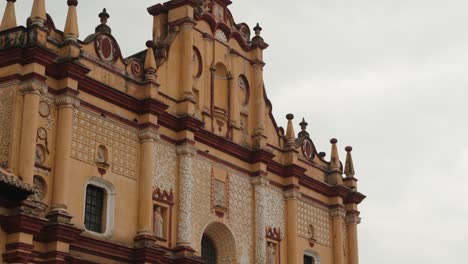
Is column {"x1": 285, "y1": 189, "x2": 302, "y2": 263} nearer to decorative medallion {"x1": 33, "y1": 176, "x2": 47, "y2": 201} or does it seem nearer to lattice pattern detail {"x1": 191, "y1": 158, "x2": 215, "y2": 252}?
lattice pattern detail {"x1": 191, "y1": 158, "x2": 215, "y2": 252}

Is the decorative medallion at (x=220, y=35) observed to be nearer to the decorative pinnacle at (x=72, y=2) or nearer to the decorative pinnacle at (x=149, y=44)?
the decorative pinnacle at (x=149, y=44)

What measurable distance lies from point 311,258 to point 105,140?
1175 centimetres

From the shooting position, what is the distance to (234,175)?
33812 millimetres

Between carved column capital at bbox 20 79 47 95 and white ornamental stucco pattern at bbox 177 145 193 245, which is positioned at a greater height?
carved column capital at bbox 20 79 47 95

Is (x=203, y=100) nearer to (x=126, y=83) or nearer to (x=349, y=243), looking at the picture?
(x=126, y=83)

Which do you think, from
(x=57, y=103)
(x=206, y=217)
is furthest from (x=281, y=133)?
(x=57, y=103)

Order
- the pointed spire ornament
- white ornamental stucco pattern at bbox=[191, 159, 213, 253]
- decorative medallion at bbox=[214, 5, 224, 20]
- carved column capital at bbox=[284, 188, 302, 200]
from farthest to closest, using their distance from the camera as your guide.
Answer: carved column capital at bbox=[284, 188, 302, 200] → decorative medallion at bbox=[214, 5, 224, 20] → white ornamental stucco pattern at bbox=[191, 159, 213, 253] → the pointed spire ornament

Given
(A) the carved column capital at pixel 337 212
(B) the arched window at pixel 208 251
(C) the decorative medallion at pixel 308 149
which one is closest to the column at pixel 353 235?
(A) the carved column capital at pixel 337 212

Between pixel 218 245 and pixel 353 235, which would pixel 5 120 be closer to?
pixel 218 245

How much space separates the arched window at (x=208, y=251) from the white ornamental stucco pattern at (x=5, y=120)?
9071 millimetres

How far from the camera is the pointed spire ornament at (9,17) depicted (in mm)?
27578

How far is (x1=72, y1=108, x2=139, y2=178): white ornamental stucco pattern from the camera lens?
28.0 meters

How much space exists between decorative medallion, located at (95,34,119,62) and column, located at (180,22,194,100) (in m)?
2.99

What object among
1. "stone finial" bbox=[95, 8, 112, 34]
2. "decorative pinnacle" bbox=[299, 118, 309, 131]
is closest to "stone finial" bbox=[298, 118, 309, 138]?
"decorative pinnacle" bbox=[299, 118, 309, 131]
